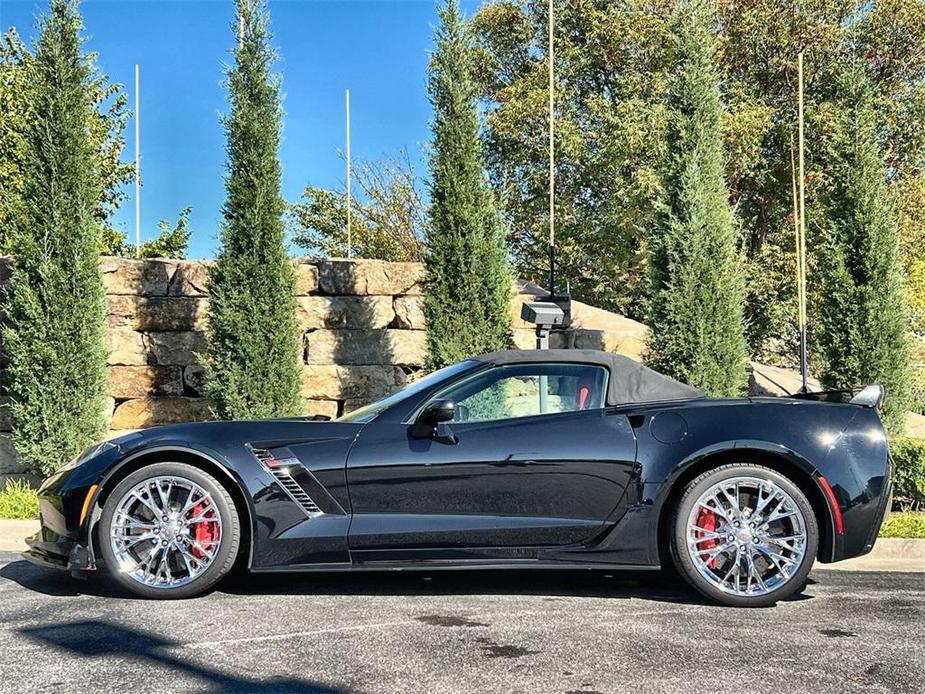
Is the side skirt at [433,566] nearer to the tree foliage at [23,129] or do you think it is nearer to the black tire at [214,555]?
the black tire at [214,555]

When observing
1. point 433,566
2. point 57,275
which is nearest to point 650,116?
point 57,275

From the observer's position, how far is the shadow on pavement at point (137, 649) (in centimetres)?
310

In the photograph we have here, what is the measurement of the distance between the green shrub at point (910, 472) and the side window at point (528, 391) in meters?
4.54

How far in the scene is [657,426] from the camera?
15.2ft

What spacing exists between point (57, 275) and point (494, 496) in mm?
6816

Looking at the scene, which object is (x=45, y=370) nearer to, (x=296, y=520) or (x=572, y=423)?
(x=296, y=520)

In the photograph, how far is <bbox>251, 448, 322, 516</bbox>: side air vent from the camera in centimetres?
448

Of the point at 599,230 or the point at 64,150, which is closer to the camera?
the point at 64,150

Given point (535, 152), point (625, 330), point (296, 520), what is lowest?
point (296, 520)

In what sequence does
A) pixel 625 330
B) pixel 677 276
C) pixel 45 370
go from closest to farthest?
pixel 45 370 → pixel 677 276 → pixel 625 330

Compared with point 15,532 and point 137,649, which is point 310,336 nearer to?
point 15,532

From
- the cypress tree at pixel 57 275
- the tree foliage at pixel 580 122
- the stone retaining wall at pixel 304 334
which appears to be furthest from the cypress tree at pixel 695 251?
the tree foliage at pixel 580 122

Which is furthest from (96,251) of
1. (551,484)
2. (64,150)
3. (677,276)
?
(551,484)

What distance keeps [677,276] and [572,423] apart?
585 centimetres
